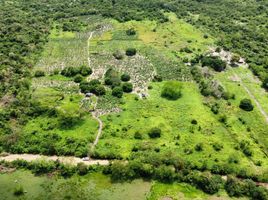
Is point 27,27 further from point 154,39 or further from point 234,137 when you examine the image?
point 234,137

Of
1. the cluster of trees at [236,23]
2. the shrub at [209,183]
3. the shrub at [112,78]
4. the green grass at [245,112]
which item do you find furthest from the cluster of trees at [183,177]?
the cluster of trees at [236,23]

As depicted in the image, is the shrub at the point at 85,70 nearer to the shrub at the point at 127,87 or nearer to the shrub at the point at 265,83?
the shrub at the point at 127,87

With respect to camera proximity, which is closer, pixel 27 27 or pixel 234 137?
Answer: pixel 234 137

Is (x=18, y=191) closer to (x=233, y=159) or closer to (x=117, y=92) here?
(x=117, y=92)

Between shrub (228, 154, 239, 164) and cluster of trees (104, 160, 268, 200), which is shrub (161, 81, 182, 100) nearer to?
shrub (228, 154, 239, 164)

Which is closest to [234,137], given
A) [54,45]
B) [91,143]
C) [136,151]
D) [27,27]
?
[136,151]

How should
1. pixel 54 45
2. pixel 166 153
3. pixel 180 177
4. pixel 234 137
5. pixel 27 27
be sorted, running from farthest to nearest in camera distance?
pixel 27 27, pixel 54 45, pixel 234 137, pixel 166 153, pixel 180 177

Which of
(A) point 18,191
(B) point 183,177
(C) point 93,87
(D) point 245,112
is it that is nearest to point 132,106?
(C) point 93,87
